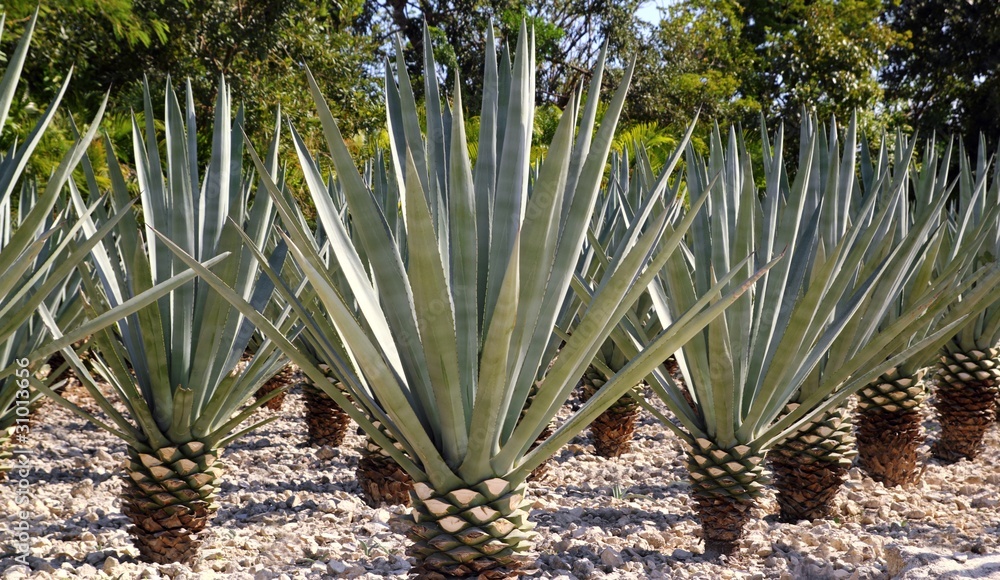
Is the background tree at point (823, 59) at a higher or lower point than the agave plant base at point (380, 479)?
higher

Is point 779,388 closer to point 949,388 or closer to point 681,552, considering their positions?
point 681,552

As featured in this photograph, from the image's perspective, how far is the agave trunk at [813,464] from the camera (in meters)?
2.60

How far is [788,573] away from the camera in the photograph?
216cm

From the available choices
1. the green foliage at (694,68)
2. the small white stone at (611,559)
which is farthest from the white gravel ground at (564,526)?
the green foliage at (694,68)

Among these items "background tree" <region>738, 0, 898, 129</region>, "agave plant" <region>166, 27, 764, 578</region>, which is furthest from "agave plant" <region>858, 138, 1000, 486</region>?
"background tree" <region>738, 0, 898, 129</region>

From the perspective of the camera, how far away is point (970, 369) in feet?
11.7

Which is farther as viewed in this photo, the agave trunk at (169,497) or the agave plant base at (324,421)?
the agave plant base at (324,421)

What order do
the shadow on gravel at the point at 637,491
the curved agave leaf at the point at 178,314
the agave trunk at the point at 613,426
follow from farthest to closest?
the agave trunk at the point at 613,426 → the shadow on gravel at the point at 637,491 → the curved agave leaf at the point at 178,314

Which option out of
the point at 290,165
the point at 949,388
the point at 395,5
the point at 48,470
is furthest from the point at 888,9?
the point at 48,470

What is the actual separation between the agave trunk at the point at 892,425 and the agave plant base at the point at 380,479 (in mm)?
1983

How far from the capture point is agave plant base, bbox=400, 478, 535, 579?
1.57 metres

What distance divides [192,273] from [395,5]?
1521 cm

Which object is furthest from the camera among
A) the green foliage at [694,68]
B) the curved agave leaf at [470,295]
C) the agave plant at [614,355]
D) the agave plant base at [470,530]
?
the green foliage at [694,68]

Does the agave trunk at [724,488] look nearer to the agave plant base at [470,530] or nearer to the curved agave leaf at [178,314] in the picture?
the agave plant base at [470,530]
